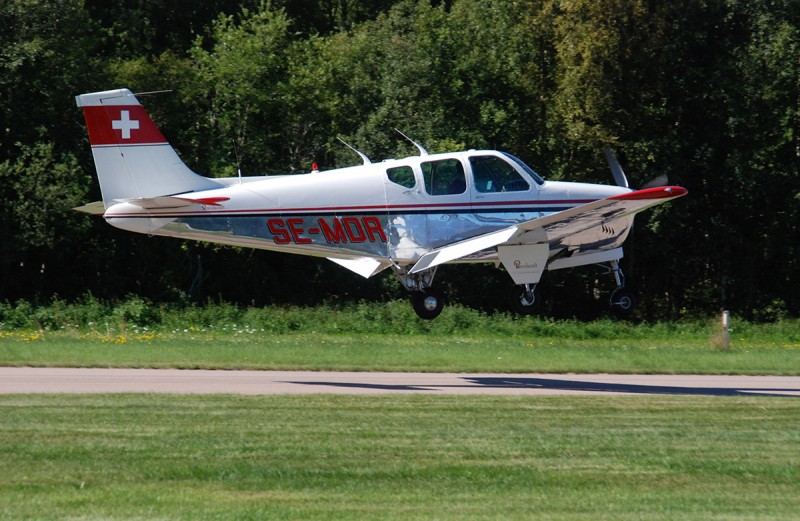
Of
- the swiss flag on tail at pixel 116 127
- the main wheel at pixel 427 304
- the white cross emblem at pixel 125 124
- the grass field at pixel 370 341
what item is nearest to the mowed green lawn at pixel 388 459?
the main wheel at pixel 427 304

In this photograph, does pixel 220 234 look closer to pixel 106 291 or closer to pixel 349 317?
pixel 349 317

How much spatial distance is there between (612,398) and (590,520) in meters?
7.57

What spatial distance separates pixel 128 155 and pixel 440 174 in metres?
5.25

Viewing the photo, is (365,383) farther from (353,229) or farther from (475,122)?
(475,122)

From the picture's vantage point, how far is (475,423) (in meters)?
13.8

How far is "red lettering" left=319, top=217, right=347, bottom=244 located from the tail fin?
1.96 metres

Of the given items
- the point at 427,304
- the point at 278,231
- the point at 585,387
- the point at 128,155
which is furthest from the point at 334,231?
the point at 585,387

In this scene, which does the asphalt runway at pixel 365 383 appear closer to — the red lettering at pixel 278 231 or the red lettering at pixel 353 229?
the red lettering at pixel 278 231

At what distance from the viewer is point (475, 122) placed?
111 feet

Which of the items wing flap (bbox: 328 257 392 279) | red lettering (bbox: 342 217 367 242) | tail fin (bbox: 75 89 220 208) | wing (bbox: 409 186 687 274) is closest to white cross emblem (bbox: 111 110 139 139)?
tail fin (bbox: 75 89 220 208)

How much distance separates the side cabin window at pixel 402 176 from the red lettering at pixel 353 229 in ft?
3.13

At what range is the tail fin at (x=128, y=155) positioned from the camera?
17.5m

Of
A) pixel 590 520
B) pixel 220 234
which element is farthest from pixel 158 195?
pixel 590 520

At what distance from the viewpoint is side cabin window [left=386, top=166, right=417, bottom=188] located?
1798 cm
